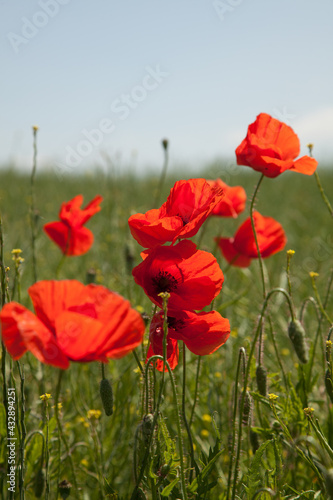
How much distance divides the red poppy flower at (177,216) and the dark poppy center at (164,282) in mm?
67

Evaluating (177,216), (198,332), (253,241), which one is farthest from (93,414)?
(253,241)

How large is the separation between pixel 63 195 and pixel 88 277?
4.45 metres

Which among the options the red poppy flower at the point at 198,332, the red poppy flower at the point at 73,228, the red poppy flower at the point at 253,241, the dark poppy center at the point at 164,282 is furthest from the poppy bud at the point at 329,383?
the red poppy flower at the point at 73,228

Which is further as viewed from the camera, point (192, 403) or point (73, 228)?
point (192, 403)

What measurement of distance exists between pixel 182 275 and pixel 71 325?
1.10 feet

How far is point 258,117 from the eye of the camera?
1.28 metres

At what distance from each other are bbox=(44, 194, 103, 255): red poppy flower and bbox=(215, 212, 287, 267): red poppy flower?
508 millimetres

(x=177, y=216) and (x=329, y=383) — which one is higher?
(x=177, y=216)

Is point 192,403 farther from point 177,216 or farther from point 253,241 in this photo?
point 177,216

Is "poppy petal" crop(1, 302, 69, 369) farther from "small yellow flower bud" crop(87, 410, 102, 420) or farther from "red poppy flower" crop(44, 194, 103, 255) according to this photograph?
"red poppy flower" crop(44, 194, 103, 255)

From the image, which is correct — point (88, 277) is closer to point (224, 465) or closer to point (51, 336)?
point (224, 465)

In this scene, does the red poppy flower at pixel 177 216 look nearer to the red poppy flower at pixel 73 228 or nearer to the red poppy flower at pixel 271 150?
the red poppy flower at pixel 271 150

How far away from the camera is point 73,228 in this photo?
1.60m

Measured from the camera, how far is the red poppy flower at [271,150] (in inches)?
48.6
